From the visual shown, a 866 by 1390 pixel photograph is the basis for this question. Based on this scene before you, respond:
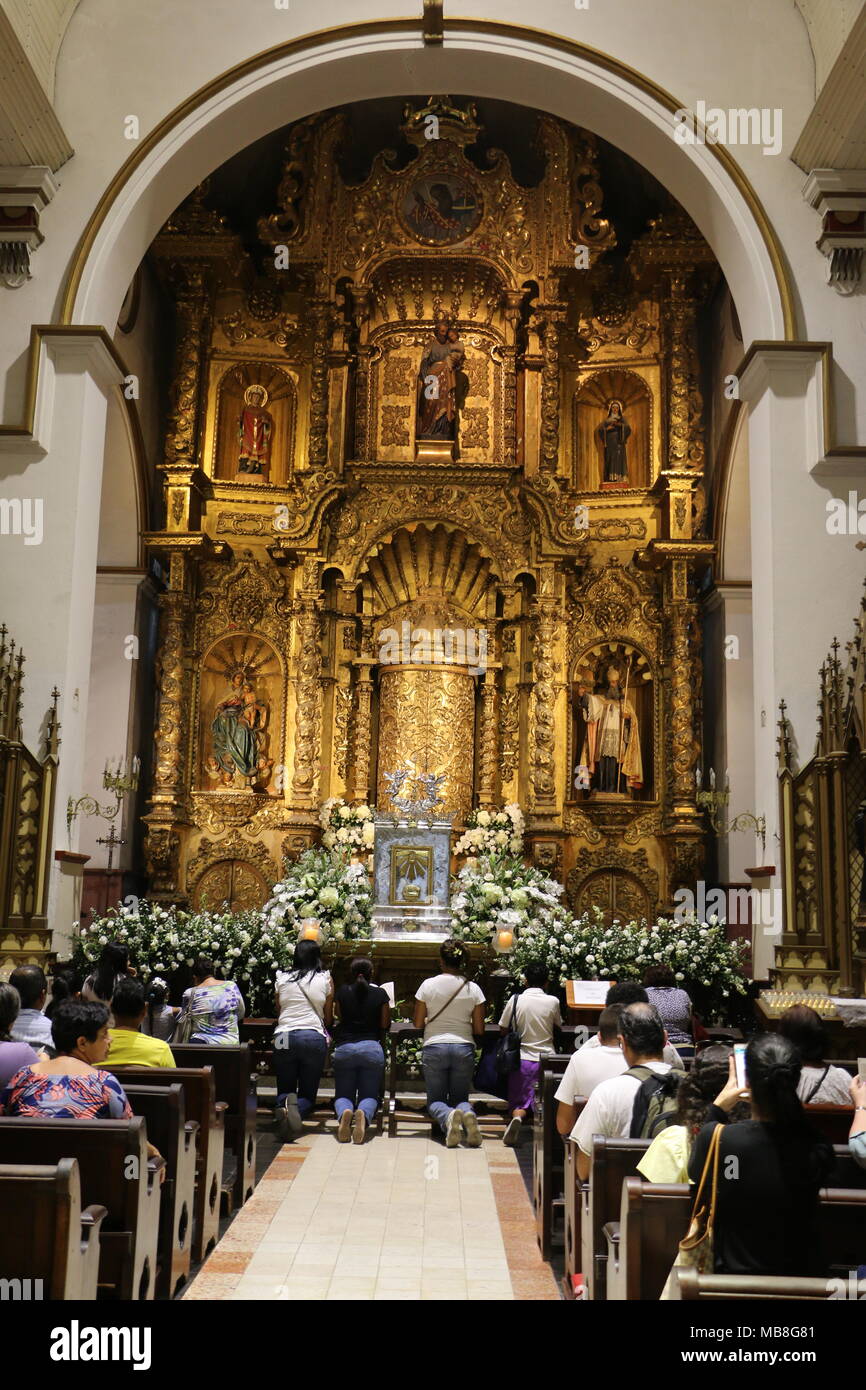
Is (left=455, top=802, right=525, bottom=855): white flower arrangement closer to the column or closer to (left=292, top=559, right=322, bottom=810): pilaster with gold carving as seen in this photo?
(left=292, top=559, right=322, bottom=810): pilaster with gold carving

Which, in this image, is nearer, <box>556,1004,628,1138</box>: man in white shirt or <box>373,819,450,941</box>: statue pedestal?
<box>556,1004,628,1138</box>: man in white shirt

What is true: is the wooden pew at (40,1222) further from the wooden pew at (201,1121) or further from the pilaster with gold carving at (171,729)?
the pilaster with gold carving at (171,729)

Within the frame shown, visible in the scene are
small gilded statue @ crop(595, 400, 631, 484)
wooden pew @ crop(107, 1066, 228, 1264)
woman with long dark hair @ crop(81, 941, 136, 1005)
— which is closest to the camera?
wooden pew @ crop(107, 1066, 228, 1264)

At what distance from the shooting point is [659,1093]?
479 centimetres

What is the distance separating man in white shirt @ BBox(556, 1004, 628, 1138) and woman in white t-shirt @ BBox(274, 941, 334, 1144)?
377 centimetres

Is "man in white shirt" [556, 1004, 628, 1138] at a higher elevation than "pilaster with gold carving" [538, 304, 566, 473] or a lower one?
lower

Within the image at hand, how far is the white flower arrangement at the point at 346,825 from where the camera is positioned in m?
15.2

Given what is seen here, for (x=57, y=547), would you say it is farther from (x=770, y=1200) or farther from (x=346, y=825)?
(x=770, y=1200)

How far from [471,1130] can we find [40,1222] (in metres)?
5.54

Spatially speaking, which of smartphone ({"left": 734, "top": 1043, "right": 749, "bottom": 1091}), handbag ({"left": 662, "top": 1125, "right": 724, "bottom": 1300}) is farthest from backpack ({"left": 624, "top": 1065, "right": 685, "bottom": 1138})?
handbag ({"left": 662, "top": 1125, "right": 724, "bottom": 1300})

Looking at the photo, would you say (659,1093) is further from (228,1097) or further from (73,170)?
(73,170)

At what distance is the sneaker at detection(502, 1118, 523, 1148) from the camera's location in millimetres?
9109
